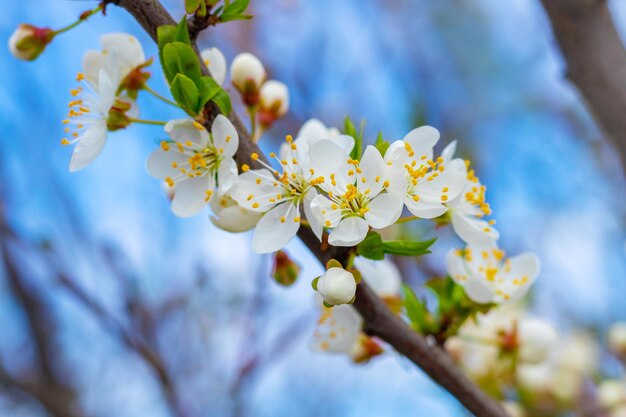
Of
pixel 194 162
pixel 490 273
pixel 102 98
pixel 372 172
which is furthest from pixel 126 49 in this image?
pixel 490 273

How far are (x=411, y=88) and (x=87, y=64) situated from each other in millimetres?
2085

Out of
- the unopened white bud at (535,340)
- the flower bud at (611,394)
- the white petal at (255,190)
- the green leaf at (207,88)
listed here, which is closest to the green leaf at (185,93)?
the green leaf at (207,88)

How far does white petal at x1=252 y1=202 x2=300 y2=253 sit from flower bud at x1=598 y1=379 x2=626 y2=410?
1.22m

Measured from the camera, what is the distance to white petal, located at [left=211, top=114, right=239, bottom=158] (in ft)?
2.77

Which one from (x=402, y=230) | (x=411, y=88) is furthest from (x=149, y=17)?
(x=411, y=88)

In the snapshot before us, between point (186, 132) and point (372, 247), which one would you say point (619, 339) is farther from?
point (186, 132)

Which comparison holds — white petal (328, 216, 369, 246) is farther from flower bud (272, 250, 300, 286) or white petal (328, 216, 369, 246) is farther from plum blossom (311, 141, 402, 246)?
flower bud (272, 250, 300, 286)

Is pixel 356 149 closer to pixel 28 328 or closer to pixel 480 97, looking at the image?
pixel 28 328

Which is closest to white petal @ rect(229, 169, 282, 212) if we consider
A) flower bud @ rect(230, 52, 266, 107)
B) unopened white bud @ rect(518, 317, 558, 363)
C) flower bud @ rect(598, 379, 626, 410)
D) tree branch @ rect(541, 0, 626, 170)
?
flower bud @ rect(230, 52, 266, 107)

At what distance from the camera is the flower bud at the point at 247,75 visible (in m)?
1.04

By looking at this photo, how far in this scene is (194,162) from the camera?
0.93 m

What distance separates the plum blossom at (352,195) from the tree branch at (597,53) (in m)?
0.79

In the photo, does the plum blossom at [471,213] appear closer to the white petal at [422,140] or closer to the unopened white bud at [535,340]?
the white petal at [422,140]

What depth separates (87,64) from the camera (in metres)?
1.03
